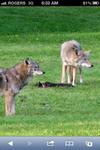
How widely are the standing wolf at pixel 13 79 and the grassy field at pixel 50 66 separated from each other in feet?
0.91

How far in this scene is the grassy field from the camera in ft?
27.4

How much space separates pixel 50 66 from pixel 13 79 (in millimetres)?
12090

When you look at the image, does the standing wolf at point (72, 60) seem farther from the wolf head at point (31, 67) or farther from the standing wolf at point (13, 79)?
the standing wolf at point (13, 79)

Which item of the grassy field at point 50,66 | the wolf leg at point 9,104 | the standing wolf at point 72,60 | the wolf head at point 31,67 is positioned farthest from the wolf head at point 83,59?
the wolf leg at point 9,104

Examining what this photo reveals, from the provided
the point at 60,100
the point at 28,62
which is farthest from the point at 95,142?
the point at 60,100

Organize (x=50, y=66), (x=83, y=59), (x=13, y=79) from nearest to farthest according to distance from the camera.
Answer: (x=13, y=79) < (x=83, y=59) < (x=50, y=66)

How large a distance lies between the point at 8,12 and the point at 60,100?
2994 cm

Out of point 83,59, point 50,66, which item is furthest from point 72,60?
point 50,66

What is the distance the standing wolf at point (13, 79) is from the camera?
11.7 metres

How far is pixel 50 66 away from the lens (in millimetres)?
24062

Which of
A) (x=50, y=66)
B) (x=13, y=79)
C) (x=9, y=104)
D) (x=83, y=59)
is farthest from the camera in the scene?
(x=50, y=66)

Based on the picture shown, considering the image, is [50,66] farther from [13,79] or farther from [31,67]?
[13,79]

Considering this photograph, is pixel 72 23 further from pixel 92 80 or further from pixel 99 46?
pixel 92 80

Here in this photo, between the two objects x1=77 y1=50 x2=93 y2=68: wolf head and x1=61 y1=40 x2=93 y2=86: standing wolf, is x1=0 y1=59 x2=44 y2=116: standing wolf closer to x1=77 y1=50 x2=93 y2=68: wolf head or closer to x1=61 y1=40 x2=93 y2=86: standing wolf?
x1=61 y1=40 x2=93 y2=86: standing wolf
